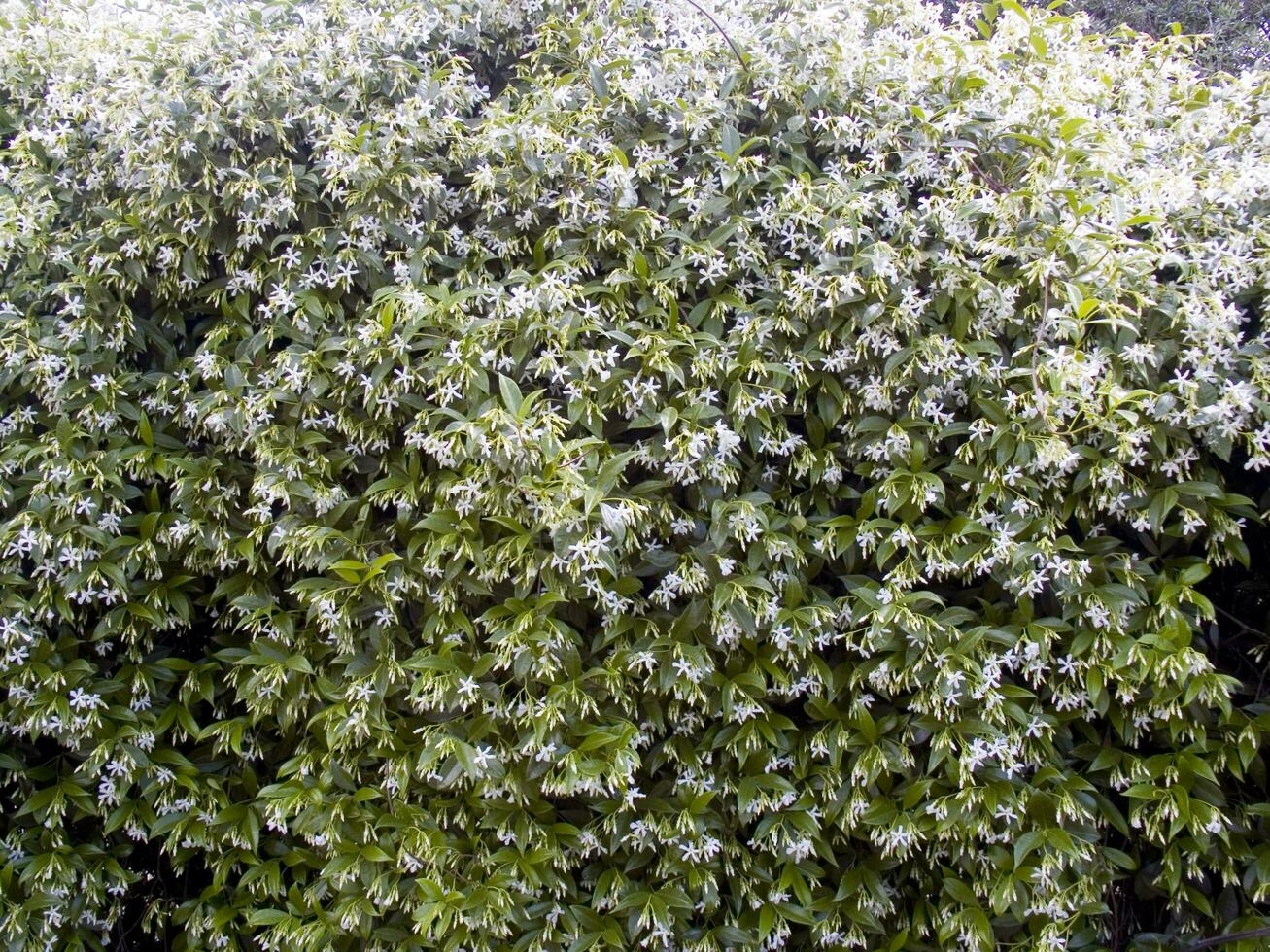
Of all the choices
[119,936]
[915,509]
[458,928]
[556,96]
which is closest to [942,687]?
[915,509]

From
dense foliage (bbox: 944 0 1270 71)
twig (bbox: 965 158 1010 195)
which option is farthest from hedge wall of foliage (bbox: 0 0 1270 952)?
dense foliage (bbox: 944 0 1270 71)

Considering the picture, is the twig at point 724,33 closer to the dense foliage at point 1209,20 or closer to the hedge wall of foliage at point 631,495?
the hedge wall of foliage at point 631,495

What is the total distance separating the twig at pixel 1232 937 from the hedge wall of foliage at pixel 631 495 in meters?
0.04

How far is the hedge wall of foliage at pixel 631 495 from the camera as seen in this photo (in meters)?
2.17

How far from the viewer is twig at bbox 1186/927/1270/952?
7.04 feet

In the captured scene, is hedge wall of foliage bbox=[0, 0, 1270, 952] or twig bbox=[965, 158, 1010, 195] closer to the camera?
hedge wall of foliage bbox=[0, 0, 1270, 952]

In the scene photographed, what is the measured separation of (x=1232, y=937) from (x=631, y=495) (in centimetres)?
176

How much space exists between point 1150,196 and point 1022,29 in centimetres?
68

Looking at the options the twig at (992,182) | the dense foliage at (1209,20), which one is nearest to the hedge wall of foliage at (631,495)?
the twig at (992,182)

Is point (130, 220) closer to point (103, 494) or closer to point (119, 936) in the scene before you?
point (103, 494)

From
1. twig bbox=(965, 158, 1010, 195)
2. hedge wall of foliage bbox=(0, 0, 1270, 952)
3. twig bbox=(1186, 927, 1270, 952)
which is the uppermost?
twig bbox=(965, 158, 1010, 195)

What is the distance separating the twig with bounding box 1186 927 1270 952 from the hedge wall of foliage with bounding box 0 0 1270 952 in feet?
0.13

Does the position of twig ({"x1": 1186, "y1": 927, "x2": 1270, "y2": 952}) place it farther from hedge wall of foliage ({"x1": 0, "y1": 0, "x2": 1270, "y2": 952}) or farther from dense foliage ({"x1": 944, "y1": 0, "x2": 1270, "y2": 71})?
dense foliage ({"x1": 944, "y1": 0, "x2": 1270, "y2": 71})

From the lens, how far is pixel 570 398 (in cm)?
220
